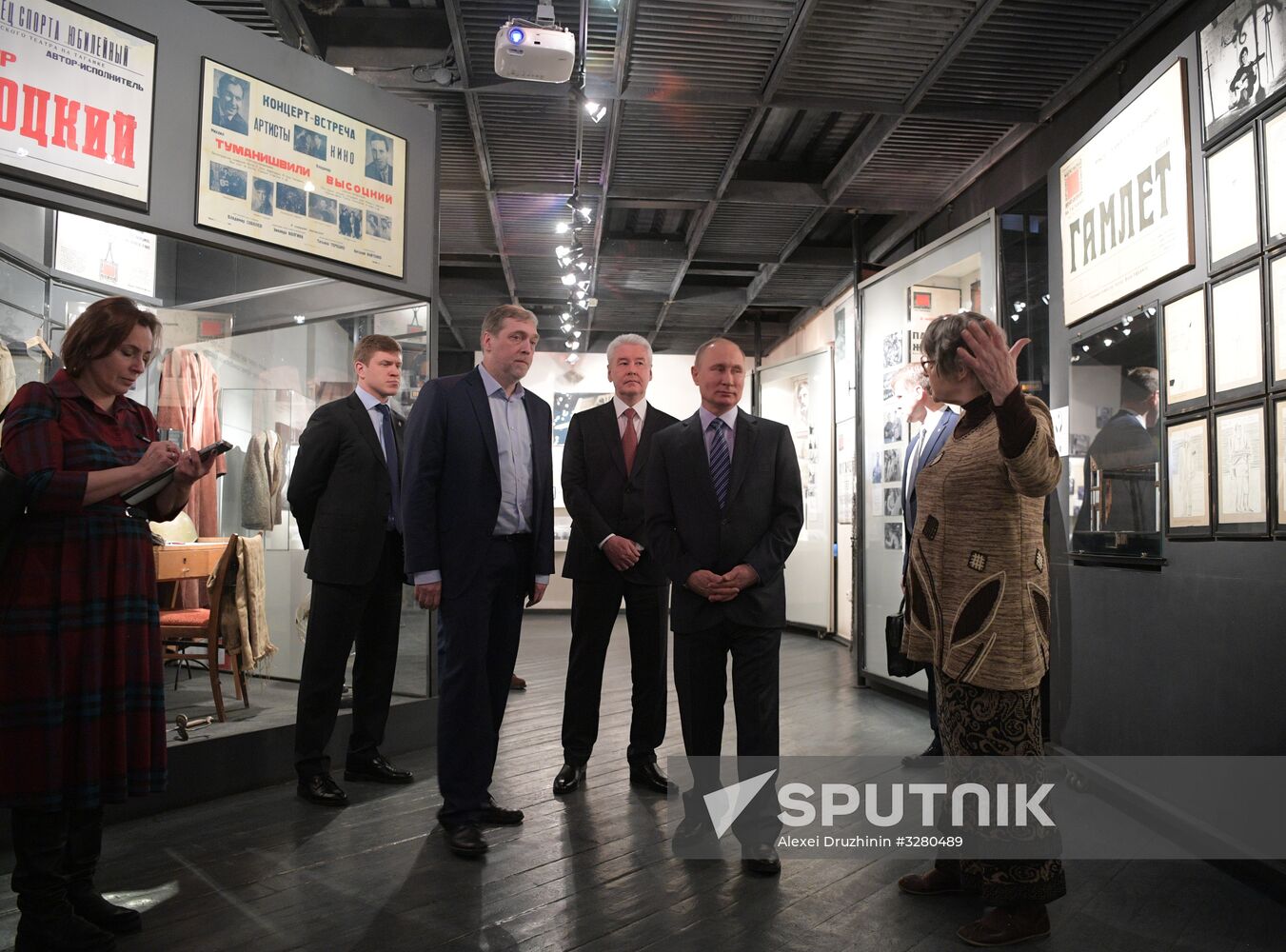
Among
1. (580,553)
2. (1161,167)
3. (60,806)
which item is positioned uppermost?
(1161,167)

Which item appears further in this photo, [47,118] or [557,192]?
[557,192]

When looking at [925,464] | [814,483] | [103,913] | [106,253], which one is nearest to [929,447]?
[925,464]

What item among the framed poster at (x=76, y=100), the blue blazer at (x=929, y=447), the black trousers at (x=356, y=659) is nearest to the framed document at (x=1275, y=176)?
the blue blazer at (x=929, y=447)

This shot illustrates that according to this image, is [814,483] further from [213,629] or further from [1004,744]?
[1004,744]

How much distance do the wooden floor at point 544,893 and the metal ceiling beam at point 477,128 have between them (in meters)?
3.65

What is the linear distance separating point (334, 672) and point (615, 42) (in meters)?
3.37

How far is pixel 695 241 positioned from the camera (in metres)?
8.13

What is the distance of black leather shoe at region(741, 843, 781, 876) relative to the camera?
→ 105 inches

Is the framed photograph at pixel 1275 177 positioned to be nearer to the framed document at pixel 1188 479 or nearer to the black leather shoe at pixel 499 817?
the framed document at pixel 1188 479

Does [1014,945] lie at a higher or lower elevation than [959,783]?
lower

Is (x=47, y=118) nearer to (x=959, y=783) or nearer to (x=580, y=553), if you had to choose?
(x=580, y=553)

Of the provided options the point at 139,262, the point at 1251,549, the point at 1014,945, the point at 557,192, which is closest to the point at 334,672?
the point at 139,262

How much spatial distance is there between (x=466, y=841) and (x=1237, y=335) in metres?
2.90

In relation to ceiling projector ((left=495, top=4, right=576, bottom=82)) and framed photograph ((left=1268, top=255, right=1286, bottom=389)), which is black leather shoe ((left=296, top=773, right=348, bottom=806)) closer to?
ceiling projector ((left=495, top=4, right=576, bottom=82))
